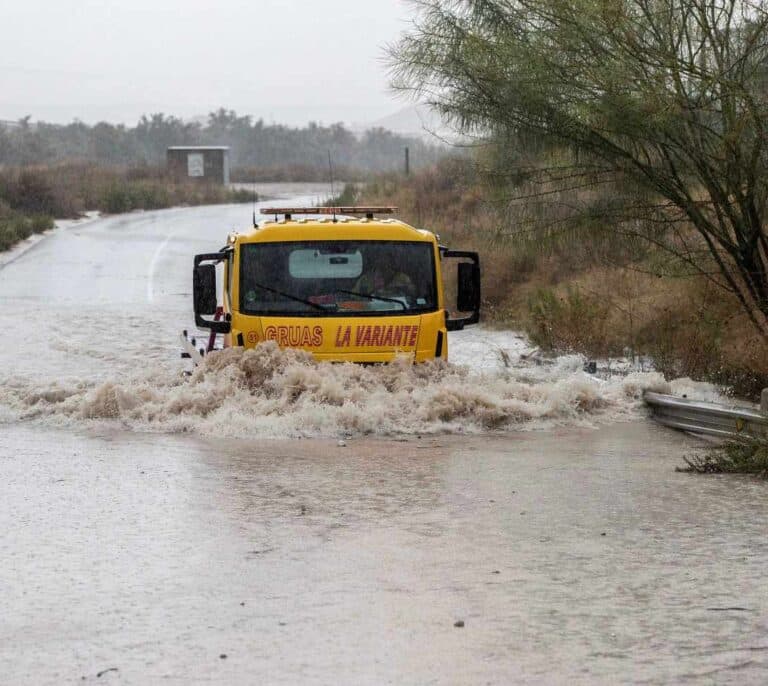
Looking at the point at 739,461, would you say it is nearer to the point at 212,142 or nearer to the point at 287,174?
the point at 287,174

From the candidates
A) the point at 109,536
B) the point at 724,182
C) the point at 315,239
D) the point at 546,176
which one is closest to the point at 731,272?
the point at 724,182

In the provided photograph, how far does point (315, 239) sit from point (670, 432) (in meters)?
3.67

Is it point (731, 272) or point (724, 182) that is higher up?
point (724, 182)

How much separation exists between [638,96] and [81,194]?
166 ft

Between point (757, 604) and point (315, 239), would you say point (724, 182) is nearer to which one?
point (315, 239)

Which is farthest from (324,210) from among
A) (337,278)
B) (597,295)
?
(597,295)

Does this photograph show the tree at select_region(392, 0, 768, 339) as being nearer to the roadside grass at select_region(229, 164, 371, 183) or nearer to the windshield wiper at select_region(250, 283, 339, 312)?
the windshield wiper at select_region(250, 283, 339, 312)

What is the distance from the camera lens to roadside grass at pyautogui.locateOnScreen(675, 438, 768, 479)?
1006cm

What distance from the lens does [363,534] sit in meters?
8.16

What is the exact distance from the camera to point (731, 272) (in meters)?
15.7

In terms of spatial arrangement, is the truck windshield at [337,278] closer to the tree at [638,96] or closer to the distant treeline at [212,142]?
the tree at [638,96]

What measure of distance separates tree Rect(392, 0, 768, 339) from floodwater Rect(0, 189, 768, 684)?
1841mm

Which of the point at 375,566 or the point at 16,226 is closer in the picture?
the point at 375,566

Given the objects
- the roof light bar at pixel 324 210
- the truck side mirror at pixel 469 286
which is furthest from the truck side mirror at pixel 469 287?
the roof light bar at pixel 324 210
